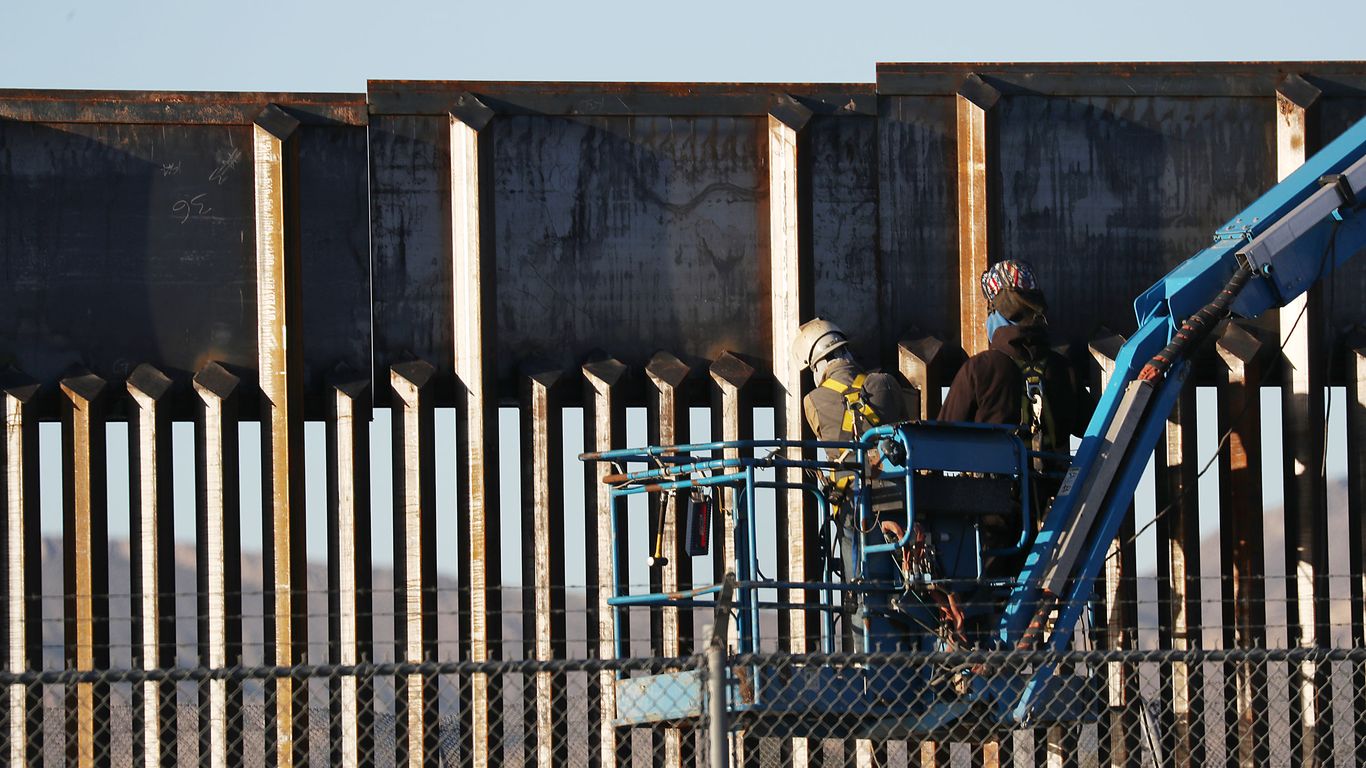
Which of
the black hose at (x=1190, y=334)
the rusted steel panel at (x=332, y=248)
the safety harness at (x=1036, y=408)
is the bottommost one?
the safety harness at (x=1036, y=408)

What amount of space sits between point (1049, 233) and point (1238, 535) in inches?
98.6

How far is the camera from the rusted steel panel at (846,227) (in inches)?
572

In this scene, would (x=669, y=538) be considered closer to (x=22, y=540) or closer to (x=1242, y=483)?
(x=1242, y=483)

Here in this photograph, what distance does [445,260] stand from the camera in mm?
14516

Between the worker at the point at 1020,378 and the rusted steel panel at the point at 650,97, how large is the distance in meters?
3.08

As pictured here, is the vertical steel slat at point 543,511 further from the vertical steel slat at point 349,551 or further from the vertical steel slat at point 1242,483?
the vertical steel slat at point 1242,483

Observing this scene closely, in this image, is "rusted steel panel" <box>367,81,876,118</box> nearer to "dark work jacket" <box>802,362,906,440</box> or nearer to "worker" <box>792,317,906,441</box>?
"worker" <box>792,317,906,441</box>

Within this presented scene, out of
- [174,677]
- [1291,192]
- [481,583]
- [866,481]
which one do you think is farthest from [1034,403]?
[174,677]

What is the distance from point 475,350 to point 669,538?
1894 mm

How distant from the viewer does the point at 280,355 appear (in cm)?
1427

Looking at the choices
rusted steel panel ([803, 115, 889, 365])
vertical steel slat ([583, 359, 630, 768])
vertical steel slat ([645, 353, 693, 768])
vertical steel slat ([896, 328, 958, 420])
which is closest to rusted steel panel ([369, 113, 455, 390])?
vertical steel slat ([583, 359, 630, 768])

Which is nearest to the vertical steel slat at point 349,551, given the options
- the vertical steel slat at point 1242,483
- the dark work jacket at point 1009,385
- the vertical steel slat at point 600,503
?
the vertical steel slat at point 600,503

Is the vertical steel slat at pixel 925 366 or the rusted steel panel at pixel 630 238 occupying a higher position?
the rusted steel panel at pixel 630 238

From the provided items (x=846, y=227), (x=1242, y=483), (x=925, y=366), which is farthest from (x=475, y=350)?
(x=1242, y=483)
